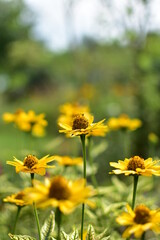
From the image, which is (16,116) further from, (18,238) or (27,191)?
(27,191)

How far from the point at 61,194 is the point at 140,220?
0.68 ft

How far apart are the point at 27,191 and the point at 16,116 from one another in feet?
4.01

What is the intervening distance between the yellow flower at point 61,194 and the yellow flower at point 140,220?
0.38ft

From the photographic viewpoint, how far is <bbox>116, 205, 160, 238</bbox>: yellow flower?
2.67ft

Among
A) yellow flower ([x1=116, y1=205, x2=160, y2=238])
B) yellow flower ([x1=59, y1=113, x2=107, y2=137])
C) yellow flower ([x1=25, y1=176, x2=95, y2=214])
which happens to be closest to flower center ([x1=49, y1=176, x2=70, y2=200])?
yellow flower ([x1=25, y1=176, x2=95, y2=214])

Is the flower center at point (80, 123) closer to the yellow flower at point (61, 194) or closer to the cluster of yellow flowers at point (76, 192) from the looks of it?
the cluster of yellow flowers at point (76, 192)

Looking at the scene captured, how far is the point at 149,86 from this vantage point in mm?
5047

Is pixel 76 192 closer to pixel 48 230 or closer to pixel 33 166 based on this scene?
pixel 33 166

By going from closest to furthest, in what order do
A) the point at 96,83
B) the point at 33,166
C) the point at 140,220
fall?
the point at 140,220
the point at 33,166
the point at 96,83

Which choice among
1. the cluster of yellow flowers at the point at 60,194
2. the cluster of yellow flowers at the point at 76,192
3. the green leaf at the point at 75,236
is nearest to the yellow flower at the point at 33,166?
the cluster of yellow flowers at the point at 76,192

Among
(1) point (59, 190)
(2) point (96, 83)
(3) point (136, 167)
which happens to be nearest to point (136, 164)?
(3) point (136, 167)

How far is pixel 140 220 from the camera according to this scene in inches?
33.8

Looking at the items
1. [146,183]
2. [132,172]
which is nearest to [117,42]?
[146,183]

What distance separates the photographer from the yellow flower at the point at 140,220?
0.81 m
